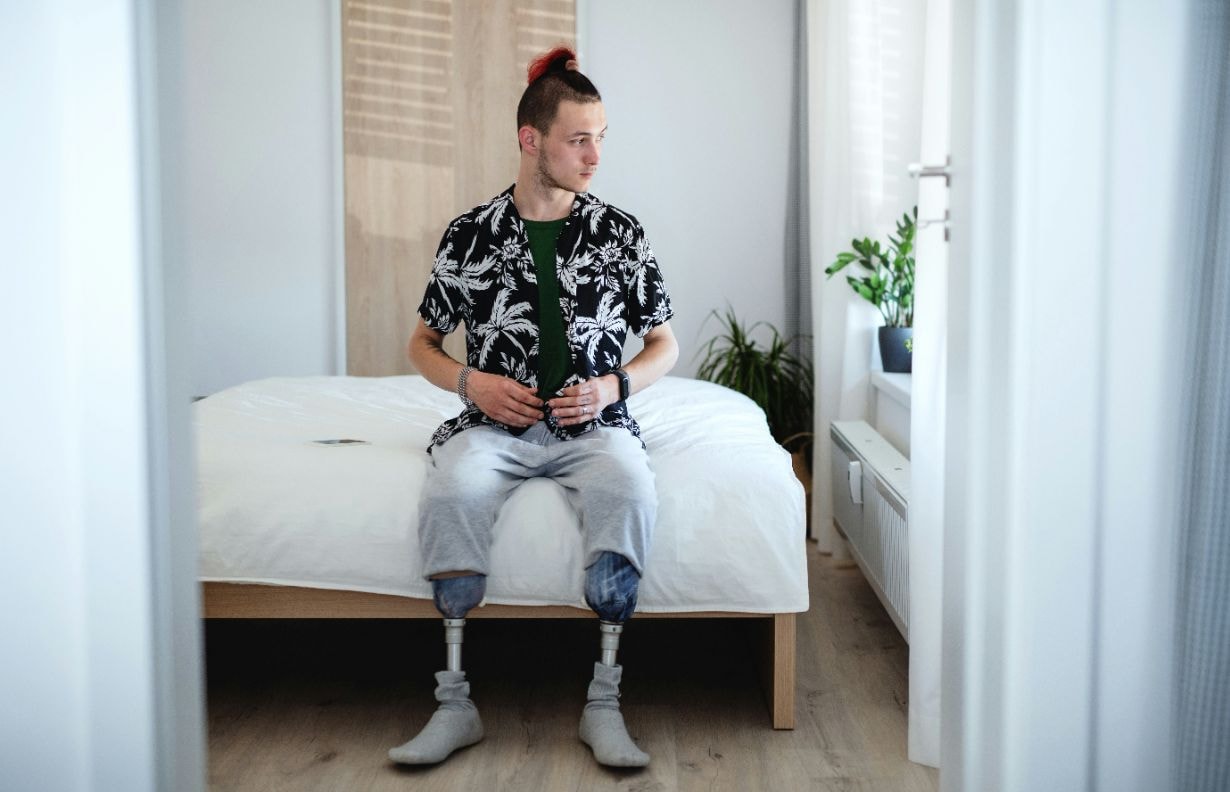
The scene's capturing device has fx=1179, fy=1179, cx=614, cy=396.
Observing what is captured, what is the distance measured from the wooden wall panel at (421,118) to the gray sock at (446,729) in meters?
2.83

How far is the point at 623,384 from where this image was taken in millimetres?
2326

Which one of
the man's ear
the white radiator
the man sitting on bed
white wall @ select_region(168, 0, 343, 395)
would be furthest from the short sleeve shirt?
white wall @ select_region(168, 0, 343, 395)

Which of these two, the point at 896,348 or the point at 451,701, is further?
the point at 896,348

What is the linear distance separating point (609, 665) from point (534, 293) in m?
0.74

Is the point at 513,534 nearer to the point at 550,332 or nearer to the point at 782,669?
the point at 550,332

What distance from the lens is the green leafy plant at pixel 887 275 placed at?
3.53 m

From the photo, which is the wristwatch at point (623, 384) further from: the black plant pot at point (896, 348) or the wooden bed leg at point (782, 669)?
the black plant pot at point (896, 348)

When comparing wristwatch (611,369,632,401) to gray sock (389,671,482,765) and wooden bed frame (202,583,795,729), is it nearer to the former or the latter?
wooden bed frame (202,583,795,729)

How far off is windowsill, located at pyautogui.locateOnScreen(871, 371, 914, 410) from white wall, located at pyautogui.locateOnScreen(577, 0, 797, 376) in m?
1.34

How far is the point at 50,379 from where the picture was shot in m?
1.08

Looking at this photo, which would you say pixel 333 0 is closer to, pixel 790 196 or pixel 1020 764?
pixel 790 196

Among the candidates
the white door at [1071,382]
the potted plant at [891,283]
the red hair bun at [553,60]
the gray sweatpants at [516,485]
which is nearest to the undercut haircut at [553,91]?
the red hair bun at [553,60]

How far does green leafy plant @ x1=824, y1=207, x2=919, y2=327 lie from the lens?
139 inches

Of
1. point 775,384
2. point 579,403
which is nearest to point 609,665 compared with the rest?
point 579,403
